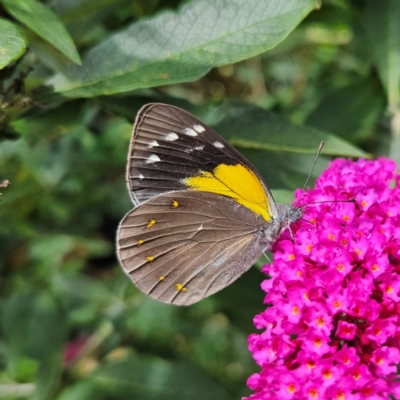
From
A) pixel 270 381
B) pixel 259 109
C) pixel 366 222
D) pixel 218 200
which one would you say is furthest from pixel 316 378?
pixel 259 109

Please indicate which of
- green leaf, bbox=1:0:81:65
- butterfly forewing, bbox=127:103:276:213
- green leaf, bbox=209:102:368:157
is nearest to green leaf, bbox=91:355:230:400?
butterfly forewing, bbox=127:103:276:213

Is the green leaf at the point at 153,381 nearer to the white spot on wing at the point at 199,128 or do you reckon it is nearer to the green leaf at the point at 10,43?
the white spot on wing at the point at 199,128

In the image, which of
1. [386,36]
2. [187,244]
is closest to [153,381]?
[187,244]

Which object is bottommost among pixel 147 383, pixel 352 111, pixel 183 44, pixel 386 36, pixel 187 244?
pixel 147 383

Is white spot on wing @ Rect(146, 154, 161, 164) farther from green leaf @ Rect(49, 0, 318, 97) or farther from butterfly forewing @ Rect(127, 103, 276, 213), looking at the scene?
green leaf @ Rect(49, 0, 318, 97)

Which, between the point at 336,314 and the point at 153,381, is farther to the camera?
the point at 153,381

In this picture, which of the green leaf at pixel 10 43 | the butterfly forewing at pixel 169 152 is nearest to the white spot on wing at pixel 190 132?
the butterfly forewing at pixel 169 152

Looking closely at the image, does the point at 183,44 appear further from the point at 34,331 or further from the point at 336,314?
the point at 34,331
